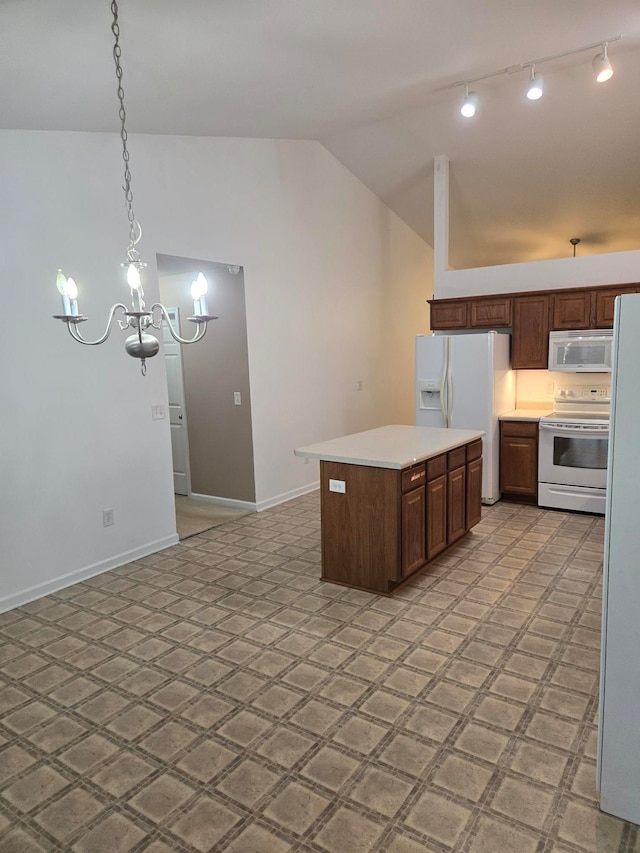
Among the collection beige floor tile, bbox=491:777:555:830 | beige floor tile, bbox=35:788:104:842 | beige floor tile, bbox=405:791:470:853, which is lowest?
beige floor tile, bbox=35:788:104:842

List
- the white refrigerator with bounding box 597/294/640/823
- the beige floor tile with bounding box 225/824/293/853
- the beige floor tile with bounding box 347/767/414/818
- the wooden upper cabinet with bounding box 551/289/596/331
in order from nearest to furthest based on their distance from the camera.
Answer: the white refrigerator with bounding box 597/294/640/823
the beige floor tile with bounding box 225/824/293/853
the beige floor tile with bounding box 347/767/414/818
the wooden upper cabinet with bounding box 551/289/596/331

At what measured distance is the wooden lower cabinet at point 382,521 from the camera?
333 centimetres

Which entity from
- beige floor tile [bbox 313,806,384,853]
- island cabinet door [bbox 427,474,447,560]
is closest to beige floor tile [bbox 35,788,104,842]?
beige floor tile [bbox 313,806,384,853]

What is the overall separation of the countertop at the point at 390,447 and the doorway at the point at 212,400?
1582mm

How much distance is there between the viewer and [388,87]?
13.6 ft

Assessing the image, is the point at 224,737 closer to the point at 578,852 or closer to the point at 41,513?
the point at 578,852

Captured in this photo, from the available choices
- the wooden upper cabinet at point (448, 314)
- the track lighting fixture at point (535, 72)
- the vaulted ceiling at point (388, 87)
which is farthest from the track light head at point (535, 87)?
the wooden upper cabinet at point (448, 314)

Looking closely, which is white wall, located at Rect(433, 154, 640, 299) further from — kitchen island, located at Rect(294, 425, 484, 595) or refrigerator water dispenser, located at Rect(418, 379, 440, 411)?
kitchen island, located at Rect(294, 425, 484, 595)

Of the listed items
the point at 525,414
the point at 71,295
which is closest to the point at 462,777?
the point at 71,295

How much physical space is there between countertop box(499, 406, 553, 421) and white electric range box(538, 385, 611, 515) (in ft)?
0.39

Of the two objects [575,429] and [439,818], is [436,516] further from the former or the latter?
[439,818]

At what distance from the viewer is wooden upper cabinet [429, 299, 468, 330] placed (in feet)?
18.6

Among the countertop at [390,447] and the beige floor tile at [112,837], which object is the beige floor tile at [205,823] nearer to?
the beige floor tile at [112,837]

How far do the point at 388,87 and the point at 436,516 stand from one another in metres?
3.21
